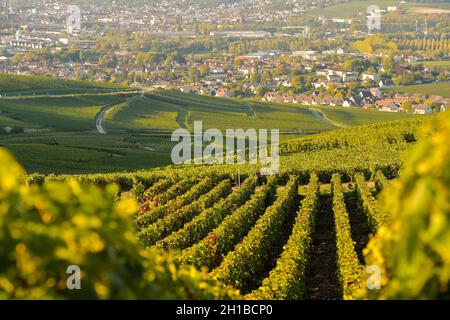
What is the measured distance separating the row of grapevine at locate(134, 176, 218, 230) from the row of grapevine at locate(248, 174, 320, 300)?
591 centimetres

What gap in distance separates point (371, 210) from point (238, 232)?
5.06m

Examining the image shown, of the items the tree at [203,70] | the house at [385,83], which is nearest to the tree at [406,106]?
the house at [385,83]

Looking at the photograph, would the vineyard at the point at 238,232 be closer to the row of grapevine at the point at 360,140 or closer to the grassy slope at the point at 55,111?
the row of grapevine at the point at 360,140

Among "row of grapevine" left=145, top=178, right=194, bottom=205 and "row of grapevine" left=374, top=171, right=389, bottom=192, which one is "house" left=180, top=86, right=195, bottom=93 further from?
"row of grapevine" left=374, top=171, right=389, bottom=192

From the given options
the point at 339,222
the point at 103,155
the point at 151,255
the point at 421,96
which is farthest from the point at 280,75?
the point at 151,255

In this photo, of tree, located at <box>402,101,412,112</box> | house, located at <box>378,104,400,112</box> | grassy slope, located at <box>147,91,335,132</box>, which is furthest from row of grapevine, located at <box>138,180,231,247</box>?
house, located at <box>378,104,400,112</box>

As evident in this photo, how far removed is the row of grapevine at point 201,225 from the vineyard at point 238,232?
5cm

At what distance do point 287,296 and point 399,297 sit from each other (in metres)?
9.43

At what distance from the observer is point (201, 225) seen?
2331 centimetres

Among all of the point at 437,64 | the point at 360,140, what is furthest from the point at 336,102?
A: the point at 360,140

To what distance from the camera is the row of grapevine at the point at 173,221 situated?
73.4 feet
